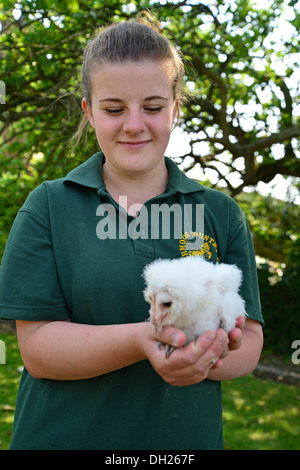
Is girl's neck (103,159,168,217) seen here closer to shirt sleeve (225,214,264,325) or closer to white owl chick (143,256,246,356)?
shirt sleeve (225,214,264,325)

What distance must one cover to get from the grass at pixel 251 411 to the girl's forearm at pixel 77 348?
13.1 ft

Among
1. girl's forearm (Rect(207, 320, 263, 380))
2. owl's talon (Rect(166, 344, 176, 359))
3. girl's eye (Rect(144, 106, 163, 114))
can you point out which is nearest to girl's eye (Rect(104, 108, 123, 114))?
girl's eye (Rect(144, 106, 163, 114))

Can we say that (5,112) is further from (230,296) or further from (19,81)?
(230,296)

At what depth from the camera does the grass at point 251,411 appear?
5.63 meters

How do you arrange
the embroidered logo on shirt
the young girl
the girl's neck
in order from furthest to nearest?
the girl's neck
the embroidered logo on shirt
the young girl

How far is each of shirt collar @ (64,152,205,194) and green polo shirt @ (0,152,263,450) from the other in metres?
0.04

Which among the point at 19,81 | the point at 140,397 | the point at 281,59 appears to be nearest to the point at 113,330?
the point at 140,397

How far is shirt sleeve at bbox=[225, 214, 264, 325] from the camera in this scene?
6.74 feet

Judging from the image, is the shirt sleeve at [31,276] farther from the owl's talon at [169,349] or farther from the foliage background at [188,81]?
the foliage background at [188,81]

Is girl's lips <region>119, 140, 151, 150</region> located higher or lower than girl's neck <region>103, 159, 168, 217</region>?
higher

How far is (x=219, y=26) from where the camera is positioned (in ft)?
20.1

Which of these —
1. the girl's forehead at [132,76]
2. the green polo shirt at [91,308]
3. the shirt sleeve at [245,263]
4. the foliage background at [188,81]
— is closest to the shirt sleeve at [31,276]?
the green polo shirt at [91,308]

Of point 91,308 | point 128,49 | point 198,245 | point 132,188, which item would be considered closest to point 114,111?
point 128,49

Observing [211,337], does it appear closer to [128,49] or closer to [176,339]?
[176,339]
